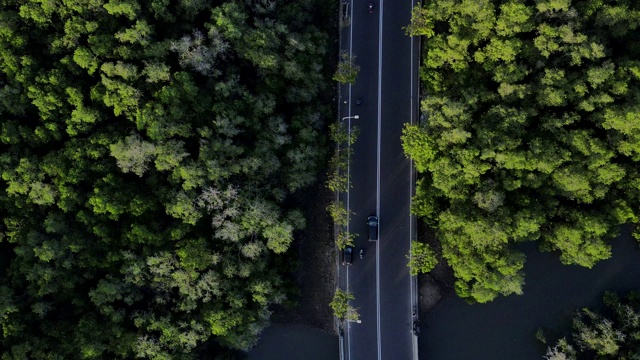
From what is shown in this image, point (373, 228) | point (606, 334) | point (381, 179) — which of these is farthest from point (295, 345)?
point (606, 334)

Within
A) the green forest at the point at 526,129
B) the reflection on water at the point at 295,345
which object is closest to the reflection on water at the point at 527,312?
the green forest at the point at 526,129

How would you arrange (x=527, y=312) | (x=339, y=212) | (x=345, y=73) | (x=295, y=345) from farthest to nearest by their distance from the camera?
(x=295, y=345), (x=527, y=312), (x=339, y=212), (x=345, y=73)

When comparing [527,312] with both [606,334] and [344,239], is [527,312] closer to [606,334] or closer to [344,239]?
[606,334]

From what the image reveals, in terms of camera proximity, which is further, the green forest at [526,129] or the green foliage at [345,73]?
the green foliage at [345,73]

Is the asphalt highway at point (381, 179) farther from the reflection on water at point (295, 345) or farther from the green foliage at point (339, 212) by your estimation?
the green foliage at point (339, 212)

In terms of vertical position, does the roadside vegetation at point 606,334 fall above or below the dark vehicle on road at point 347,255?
below

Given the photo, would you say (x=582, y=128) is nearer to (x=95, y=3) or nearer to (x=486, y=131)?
(x=486, y=131)

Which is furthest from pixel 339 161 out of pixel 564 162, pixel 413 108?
pixel 564 162
